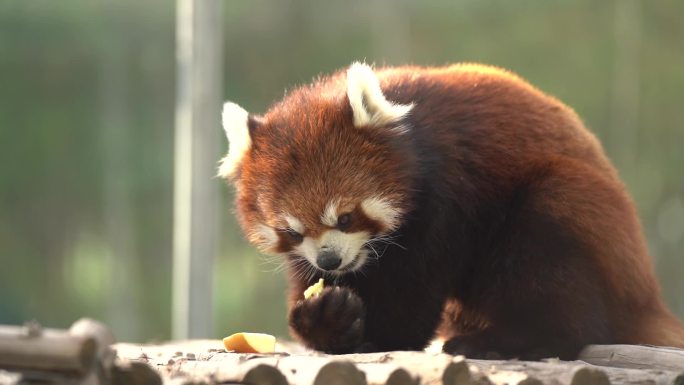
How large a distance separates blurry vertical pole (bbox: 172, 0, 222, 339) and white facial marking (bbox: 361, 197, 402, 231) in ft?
7.68

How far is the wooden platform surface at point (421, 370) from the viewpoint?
211cm

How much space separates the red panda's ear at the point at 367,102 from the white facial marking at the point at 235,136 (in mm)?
380

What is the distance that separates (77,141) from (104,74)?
18.7 inches

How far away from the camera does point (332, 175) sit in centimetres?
294

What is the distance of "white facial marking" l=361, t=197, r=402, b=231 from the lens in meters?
2.91

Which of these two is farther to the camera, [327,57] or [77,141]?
[327,57]

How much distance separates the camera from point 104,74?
626 cm

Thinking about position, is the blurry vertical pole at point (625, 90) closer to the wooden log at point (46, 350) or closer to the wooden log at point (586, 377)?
the wooden log at point (586, 377)

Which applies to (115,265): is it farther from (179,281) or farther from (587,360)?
(587,360)

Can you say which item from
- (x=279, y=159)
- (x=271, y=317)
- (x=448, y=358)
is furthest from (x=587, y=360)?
(x=271, y=317)

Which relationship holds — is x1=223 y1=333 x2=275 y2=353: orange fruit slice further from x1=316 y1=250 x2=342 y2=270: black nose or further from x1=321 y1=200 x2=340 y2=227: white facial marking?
x1=321 y1=200 x2=340 y2=227: white facial marking

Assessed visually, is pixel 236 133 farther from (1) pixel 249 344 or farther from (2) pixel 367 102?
(1) pixel 249 344

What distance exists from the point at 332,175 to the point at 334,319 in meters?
0.44

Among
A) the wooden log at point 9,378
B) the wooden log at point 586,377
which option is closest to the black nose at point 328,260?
the wooden log at point 586,377
